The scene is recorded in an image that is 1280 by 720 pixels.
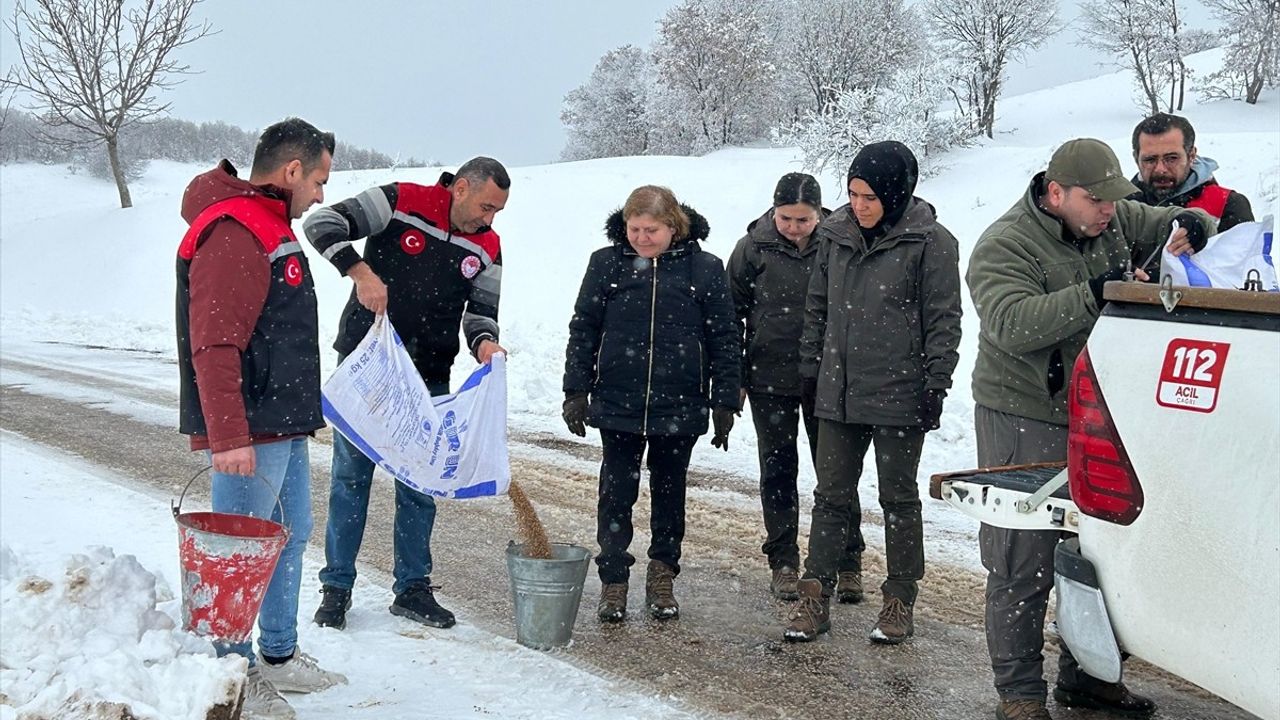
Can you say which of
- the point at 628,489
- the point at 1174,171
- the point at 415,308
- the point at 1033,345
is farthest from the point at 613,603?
the point at 1174,171

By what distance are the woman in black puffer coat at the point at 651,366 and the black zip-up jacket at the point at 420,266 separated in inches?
20.6

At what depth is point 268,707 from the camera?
12.1ft

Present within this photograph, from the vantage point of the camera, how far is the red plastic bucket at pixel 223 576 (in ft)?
11.1

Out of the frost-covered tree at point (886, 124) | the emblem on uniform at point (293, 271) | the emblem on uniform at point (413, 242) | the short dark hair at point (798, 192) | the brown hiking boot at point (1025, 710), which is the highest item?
the frost-covered tree at point (886, 124)

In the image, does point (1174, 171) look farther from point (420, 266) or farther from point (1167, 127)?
point (420, 266)

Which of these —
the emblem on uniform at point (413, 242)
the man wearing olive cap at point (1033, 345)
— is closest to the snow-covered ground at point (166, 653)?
the man wearing olive cap at point (1033, 345)

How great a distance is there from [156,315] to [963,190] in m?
16.9

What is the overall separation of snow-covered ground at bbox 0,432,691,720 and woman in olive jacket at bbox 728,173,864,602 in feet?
5.46

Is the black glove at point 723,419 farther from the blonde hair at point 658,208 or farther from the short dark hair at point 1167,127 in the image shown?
the short dark hair at point 1167,127

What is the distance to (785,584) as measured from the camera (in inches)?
217

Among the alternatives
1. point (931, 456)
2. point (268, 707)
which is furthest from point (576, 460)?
point (268, 707)

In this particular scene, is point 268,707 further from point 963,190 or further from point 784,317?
point 963,190

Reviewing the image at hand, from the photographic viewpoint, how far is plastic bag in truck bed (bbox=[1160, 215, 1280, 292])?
327cm

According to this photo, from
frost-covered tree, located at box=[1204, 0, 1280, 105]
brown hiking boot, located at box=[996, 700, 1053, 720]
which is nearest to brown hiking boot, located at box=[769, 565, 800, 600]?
brown hiking boot, located at box=[996, 700, 1053, 720]
